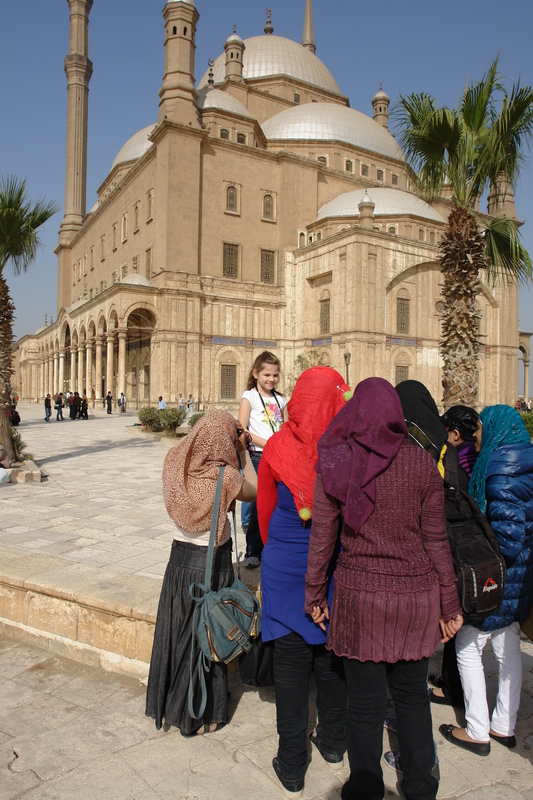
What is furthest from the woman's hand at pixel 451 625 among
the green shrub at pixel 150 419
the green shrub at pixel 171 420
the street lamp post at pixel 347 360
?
the street lamp post at pixel 347 360

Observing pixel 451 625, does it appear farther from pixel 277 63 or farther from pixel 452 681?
pixel 277 63

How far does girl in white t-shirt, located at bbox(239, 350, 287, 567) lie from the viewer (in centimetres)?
368

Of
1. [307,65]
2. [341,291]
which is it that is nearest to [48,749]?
[341,291]

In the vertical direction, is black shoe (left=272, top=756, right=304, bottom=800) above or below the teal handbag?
below

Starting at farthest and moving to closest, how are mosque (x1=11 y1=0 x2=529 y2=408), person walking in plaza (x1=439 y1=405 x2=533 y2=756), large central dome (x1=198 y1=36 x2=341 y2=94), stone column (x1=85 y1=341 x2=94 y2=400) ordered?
large central dome (x1=198 y1=36 x2=341 y2=94) → stone column (x1=85 y1=341 x2=94 y2=400) → mosque (x1=11 y1=0 x2=529 y2=408) → person walking in plaza (x1=439 y1=405 x2=533 y2=756)

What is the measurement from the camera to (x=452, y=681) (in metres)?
2.69

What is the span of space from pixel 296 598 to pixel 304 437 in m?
0.61

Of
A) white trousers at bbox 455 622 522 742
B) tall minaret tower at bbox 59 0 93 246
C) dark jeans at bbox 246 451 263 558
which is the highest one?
tall minaret tower at bbox 59 0 93 246

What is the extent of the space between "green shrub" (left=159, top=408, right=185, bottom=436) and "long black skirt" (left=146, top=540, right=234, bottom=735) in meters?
13.4

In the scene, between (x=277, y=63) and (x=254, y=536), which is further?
(x=277, y=63)

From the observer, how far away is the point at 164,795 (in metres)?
2.02

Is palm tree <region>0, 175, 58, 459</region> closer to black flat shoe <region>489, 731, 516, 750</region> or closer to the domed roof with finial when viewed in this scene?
black flat shoe <region>489, 731, 516, 750</region>

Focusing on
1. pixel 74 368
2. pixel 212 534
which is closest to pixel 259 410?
pixel 212 534

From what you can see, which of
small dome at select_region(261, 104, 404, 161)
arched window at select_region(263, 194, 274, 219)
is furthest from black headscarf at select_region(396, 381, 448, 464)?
small dome at select_region(261, 104, 404, 161)
